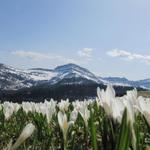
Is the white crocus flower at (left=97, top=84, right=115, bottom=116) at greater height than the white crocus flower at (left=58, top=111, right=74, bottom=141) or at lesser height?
greater

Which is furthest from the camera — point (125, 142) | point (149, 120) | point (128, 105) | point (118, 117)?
point (118, 117)

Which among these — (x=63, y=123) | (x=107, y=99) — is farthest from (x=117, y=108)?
(x=63, y=123)

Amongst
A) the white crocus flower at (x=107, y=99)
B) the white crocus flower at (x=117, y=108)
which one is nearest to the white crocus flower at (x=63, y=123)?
the white crocus flower at (x=107, y=99)

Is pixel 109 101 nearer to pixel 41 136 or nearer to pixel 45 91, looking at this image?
pixel 41 136

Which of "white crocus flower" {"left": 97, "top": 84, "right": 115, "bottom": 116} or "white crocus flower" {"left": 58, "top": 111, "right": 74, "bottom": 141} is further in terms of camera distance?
"white crocus flower" {"left": 58, "top": 111, "right": 74, "bottom": 141}

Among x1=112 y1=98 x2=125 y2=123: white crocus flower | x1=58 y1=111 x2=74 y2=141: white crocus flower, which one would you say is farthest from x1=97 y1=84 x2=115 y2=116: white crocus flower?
x1=58 y1=111 x2=74 y2=141: white crocus flower

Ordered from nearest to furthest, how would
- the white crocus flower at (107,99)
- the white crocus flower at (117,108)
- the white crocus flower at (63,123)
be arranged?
the white crocus flower at (117,108)
the white crocus flower at (107,99)
the white crocus flower at (63,123)

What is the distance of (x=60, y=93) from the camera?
516 ft

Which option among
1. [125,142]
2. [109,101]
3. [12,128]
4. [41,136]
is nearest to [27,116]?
[12,128]

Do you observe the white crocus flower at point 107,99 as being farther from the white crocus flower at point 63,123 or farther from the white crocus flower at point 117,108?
the white crocus flower at point 63,123

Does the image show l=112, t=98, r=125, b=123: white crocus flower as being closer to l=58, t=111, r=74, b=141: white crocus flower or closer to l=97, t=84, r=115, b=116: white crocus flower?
l=97, t=84, r=115, b=116: white crocus flower

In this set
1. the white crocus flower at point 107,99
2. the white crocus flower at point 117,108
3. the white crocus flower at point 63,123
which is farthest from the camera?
the white crocus flower at point 63,123

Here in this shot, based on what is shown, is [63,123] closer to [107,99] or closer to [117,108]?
[107,99]

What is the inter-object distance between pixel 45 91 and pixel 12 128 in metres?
151
